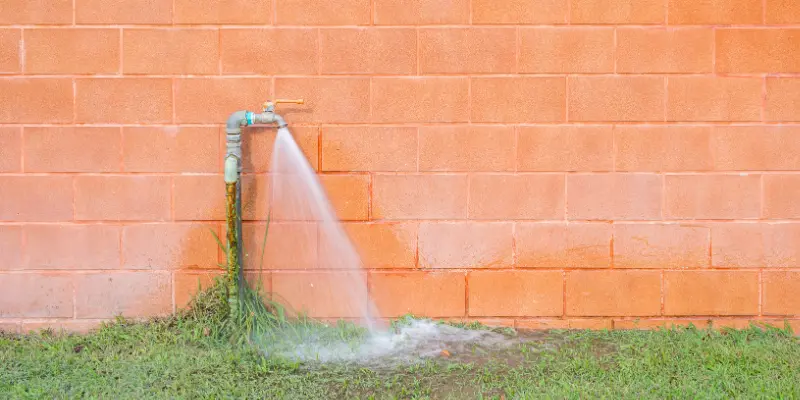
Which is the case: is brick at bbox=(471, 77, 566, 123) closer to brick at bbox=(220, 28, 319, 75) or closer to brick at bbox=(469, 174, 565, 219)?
brick at bbox=(469, 174, 565, 219)

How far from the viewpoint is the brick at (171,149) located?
4.06 m

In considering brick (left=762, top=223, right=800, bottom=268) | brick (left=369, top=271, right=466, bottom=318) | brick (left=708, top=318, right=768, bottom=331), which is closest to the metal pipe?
brick (left=369, top=271, right=466, bottom=318)

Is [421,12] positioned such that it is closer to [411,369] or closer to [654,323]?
[411,369]

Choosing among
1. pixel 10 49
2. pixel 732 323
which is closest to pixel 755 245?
pixel 732 323

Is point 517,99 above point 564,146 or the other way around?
above

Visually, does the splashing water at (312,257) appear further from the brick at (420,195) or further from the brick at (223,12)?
the brick at (223,12)

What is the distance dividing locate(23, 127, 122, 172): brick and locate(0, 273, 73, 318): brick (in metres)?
0.52

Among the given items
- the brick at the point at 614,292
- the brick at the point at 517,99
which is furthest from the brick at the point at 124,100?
the brick at the point at 614,292

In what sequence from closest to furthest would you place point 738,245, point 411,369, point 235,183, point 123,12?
1. point 411,369
2. point 235,183
3. point 123,12
4. point 738,245

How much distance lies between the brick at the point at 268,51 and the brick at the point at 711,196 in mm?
1823

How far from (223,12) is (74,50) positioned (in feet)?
2.38

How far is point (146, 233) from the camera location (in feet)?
13.4

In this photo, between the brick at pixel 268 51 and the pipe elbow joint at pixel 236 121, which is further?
the brick at pixel 268 51

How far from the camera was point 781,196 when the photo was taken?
13.5 ft
